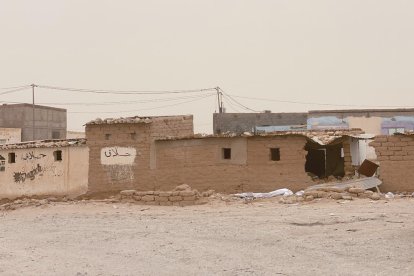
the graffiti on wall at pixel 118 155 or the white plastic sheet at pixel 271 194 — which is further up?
the graffiti on wall at pixel 118 155

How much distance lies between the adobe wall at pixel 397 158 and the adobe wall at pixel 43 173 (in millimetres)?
10930

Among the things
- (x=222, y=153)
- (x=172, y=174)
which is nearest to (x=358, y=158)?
(x=222, y=153)

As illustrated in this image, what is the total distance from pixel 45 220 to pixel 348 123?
79.9ft

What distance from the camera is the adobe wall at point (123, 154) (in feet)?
65.2

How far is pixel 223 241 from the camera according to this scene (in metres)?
10.1

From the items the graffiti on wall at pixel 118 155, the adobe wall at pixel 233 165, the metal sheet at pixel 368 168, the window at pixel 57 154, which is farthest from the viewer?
the window at pixel 57 154

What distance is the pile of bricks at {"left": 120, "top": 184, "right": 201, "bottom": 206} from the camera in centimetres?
1717

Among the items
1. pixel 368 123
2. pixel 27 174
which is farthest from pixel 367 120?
pixel 27 174

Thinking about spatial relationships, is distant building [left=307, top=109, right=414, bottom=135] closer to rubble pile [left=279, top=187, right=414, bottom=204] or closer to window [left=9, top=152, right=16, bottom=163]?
rubble pile [left=279, top=187, right=414, bottom=204]

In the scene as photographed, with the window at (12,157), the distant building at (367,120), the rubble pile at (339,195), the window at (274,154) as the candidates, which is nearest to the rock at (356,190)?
the rubble pile at (339,195)

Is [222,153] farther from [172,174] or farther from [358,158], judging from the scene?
[358,158]

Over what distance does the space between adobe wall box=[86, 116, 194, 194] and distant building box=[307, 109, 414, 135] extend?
17237 mm

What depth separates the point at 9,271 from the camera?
27.2 feet

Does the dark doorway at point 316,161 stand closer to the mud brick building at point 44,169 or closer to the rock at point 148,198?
the rock at point 148,198
